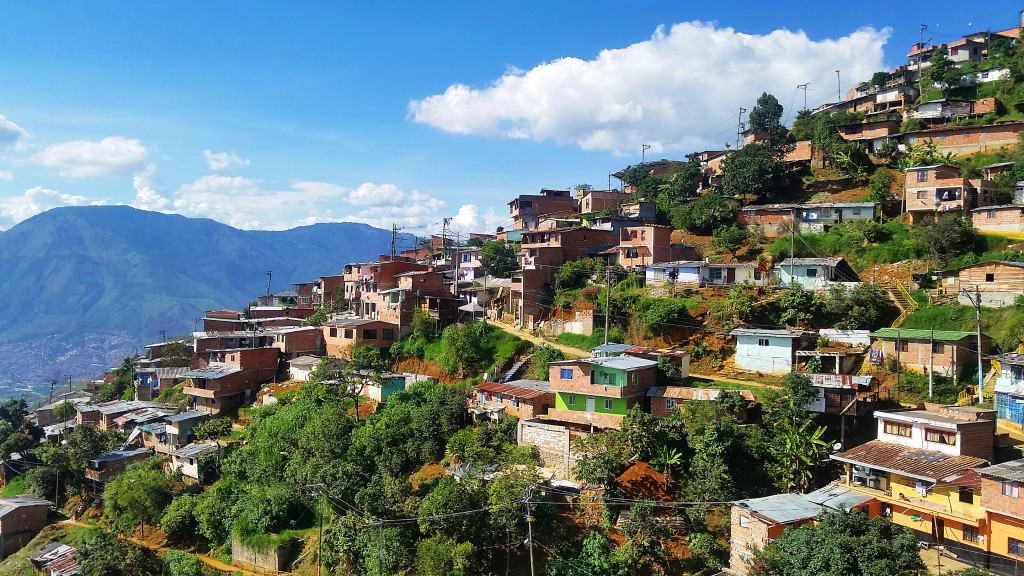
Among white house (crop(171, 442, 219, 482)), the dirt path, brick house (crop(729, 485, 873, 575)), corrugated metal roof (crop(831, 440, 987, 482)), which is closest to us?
brick house (crop(729, 485, 873, 575))

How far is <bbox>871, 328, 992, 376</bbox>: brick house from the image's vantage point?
2536 centimetres

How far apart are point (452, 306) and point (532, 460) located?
1976 cm

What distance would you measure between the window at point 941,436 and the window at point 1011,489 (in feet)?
9.10

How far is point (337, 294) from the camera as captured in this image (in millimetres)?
58469

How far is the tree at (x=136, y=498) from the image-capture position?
31750 millimetres

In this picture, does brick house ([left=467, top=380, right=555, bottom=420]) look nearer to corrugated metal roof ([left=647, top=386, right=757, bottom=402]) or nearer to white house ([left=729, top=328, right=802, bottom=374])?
corrugated metal roof ([left=647, top=386, right=757, bottom=402])

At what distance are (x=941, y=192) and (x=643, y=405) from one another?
75.4ft

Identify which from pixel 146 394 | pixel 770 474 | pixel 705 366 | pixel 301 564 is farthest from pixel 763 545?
pixel 146 394

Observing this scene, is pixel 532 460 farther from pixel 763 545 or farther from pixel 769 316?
pixel 769 316

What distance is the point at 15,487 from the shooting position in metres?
40.7

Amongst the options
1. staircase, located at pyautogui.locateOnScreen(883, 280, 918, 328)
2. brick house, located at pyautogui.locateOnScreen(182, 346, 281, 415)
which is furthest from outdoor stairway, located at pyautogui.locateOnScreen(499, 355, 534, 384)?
brick house, located at pyautogui.locateOnScreen(182, 346, 281, 415)

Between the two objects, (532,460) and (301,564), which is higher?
(532,460)

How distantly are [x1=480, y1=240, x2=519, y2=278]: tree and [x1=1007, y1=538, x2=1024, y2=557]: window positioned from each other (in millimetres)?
33664

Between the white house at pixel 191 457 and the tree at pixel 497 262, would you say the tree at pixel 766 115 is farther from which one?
the white house at pixel 191 457
